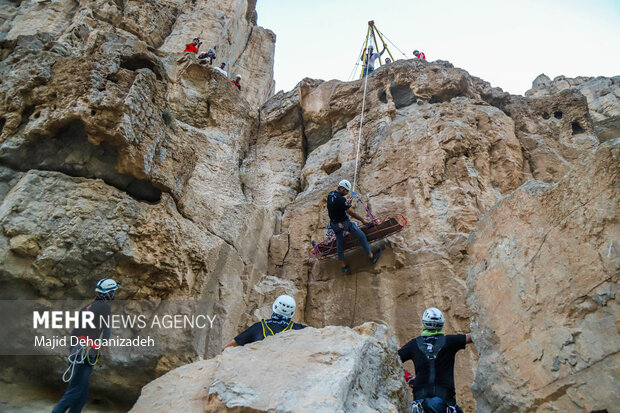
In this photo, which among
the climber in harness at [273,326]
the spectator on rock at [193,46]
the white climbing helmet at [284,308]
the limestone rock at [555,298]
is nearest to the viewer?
the limestone rock at [555,298]

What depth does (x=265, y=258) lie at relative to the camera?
8.85 m

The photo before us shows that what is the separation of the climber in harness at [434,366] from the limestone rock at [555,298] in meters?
0.39

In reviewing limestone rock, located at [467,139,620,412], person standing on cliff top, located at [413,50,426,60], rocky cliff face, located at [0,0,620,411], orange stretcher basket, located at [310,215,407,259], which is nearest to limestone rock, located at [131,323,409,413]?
limestone rock, located at [467,139,620,412]

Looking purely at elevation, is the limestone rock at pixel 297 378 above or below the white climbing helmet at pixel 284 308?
below

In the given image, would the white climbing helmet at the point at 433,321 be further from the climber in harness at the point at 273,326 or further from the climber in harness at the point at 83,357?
the climber in harness at the point at 83,357

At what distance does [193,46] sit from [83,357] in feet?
41.1

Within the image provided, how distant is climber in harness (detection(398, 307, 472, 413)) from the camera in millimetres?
3605

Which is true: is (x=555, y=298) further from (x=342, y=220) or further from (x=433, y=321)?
(x=342, y=220)

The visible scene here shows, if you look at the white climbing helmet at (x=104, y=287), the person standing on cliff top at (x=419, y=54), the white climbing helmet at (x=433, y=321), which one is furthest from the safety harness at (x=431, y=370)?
the person standing on cliff top at (x=419, y=54)

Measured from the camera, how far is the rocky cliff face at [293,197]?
147 inches

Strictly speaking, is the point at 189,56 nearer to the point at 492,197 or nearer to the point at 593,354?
the point at 492,197

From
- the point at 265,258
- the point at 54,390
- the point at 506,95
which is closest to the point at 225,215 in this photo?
the point at 265,258

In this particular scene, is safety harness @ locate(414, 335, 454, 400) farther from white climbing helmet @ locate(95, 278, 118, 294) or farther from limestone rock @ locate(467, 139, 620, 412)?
white climbing helmet @ locate(95, 278, 118, 294)

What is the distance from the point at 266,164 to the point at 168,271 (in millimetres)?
5965
